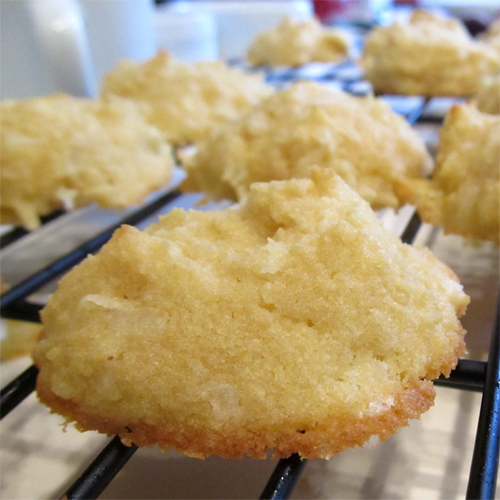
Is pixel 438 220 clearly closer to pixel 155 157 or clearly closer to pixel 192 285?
pixel 192 285

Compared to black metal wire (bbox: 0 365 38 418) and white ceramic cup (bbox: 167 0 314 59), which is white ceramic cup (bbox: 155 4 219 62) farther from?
black metal wire (bbox: 0 365 38 418)

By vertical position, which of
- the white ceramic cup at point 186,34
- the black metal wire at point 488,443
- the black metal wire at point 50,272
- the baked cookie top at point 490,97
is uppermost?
the white ceramic cup at point 186,34

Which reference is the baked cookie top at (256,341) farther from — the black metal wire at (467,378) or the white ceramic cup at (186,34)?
the white ceramic cup at (186,34)

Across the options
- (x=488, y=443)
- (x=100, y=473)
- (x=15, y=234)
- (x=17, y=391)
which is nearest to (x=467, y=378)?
(x=488, y=443)

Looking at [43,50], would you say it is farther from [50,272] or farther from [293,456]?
[293,456]

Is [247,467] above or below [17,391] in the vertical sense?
below

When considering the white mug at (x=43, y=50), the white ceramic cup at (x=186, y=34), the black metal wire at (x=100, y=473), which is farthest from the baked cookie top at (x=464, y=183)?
the white ceramic cup at (x=186, y=34)
